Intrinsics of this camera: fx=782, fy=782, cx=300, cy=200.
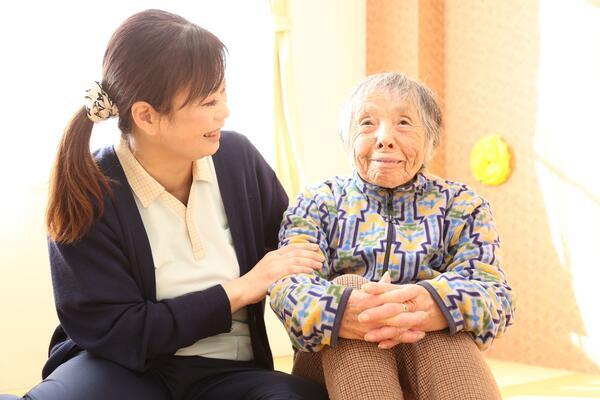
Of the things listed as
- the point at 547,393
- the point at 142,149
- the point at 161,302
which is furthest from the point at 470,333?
the point at 547,393

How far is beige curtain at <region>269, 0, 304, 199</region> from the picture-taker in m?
4.00

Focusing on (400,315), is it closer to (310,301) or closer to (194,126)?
(310,301)

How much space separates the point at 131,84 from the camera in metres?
1.71

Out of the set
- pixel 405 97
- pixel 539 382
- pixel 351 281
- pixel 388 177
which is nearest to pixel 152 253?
pixel 351 281

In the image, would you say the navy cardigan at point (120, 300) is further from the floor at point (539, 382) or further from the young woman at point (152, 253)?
the floor at point (539, 382)

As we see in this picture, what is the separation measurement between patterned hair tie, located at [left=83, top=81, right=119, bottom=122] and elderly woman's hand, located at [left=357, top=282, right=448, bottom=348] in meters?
0.69

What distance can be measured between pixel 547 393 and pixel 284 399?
77.6 inches

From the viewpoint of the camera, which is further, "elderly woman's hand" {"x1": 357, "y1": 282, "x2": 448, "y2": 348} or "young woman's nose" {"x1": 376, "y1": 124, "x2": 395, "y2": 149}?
"young woman's nose" {"x1": 376, "y1": 124, "x2": 395, "y2": 149}

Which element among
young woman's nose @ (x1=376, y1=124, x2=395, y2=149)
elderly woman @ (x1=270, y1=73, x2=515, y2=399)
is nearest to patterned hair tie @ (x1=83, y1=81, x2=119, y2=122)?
elderly woman @ (x1=270, y1=73, x2=515, y2=399)

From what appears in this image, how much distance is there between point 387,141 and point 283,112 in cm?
231

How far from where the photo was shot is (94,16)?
11.5 feet

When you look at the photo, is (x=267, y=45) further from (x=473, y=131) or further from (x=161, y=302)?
(x=161, y=302)

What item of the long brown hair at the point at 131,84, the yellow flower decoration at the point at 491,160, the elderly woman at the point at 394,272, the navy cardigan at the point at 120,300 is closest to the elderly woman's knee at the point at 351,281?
the elderly woman at the point at 394,272

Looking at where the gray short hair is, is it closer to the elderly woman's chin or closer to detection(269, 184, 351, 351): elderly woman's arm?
the elderly woman's chin
